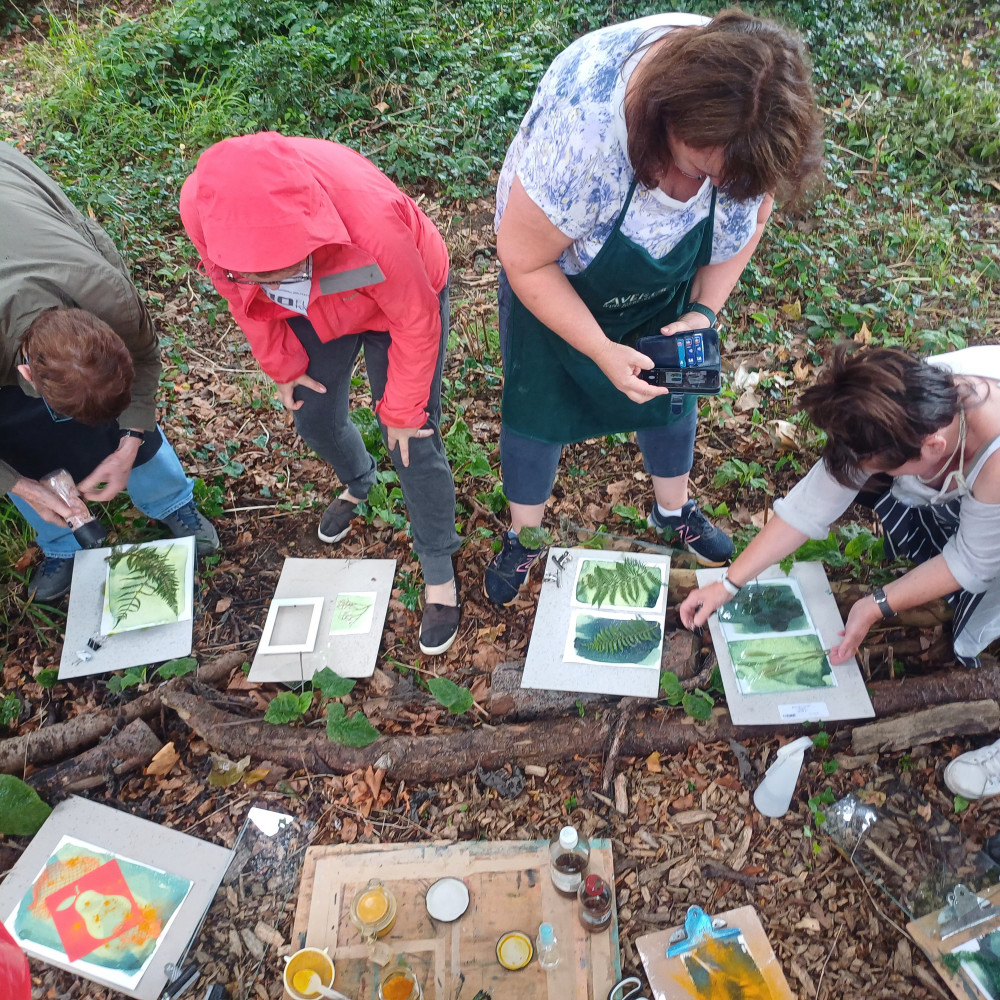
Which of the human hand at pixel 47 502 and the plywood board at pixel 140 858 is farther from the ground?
the human hand at pixel 47 502

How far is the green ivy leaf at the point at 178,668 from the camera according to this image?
8.39 ft

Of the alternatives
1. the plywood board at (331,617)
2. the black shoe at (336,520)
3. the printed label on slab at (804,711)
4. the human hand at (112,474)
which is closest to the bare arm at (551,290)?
the printed label on slab at (804,711)

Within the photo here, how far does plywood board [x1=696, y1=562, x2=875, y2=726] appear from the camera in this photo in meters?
2.22

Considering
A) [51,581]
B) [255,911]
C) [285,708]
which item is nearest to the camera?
[255,911]

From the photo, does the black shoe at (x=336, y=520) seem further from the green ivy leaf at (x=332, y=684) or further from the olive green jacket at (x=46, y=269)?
the olive green jacket at (x=46, y=269)

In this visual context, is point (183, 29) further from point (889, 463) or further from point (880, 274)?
point (889, 463)

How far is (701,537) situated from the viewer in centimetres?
276

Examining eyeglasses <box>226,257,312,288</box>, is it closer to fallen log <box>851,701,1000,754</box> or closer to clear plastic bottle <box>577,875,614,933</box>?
clear plastic bottle <box>577,875,614,933</box>

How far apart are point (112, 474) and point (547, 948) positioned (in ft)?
7.49

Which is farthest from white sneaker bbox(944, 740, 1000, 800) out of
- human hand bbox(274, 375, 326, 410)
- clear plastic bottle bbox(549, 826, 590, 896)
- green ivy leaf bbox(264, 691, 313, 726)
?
human hand bbox(274, 375, 326, 410)

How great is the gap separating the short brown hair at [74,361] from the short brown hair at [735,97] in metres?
1.63

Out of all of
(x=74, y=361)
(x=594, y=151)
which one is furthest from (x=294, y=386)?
(x=594, y=151)

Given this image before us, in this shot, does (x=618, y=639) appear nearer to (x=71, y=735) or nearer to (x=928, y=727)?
(x=928, y=727)

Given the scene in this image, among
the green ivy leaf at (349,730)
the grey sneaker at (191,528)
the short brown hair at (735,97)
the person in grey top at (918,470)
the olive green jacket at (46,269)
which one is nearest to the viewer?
the short brown hair at (735,97)
